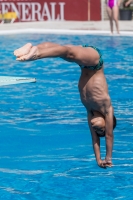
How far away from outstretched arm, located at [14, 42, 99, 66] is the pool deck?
15771 mm

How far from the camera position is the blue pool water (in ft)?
25.8

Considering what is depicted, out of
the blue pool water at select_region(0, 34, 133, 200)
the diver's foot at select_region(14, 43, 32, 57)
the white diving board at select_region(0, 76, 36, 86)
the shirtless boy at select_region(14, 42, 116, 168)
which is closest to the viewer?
the diver's foot at select_region(14, 43, 32, 57)

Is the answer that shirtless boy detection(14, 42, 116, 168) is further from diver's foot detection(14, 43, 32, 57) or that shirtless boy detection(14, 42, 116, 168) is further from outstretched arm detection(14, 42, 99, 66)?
diver's foot detection(14, 43, 32, 57)

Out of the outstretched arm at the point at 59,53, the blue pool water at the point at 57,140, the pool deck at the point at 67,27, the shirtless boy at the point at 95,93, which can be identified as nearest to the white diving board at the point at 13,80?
the blue pool water at the point at 57,140

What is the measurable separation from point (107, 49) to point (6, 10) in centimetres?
1006

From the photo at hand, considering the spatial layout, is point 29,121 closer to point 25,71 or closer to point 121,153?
point 121,153

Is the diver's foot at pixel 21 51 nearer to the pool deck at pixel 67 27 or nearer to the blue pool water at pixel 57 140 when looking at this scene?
the blue pool water at pixel 57 140

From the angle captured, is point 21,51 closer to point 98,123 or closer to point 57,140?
point 98,123

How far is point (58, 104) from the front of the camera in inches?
489

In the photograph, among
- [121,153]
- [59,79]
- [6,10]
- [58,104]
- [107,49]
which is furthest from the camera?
[6,10]

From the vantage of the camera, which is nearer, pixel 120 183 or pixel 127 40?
pixel 120 183

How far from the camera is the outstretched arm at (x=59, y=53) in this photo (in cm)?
579

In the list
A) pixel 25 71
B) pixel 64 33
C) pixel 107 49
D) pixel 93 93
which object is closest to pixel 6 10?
pixel 64 33

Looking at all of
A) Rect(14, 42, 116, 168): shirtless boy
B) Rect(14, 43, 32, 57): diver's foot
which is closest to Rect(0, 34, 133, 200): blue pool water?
Rect(14, 42, 116, 168): shirtless boy
